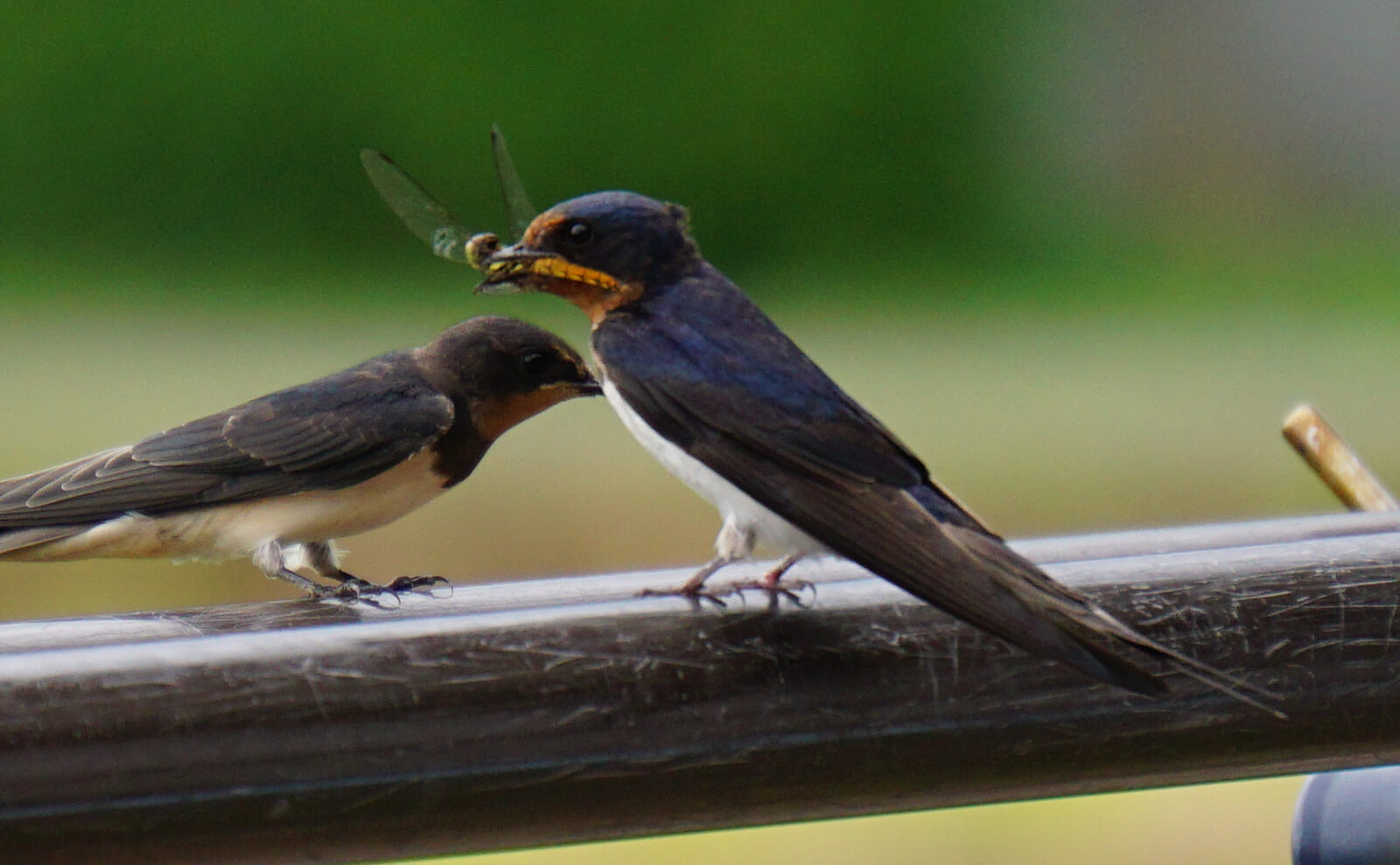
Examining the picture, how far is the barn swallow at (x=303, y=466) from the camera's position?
1562 millimetres

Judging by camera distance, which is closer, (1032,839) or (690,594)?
(690,594)

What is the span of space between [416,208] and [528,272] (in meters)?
0.25

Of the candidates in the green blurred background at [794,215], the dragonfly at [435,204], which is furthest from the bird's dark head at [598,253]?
the green blurred background at [794,215]

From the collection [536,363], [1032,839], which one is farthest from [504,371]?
[1032,839]

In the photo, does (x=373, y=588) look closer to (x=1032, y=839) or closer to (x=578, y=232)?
(x=578, y=232)

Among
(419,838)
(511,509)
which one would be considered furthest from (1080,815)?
(419,838)

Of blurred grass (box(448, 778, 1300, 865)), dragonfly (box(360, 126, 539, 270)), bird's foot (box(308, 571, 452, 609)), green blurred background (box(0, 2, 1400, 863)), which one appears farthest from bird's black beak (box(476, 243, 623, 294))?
green blurred background (box(0, 2, 1400, 863))

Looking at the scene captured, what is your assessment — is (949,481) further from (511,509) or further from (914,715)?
(914,715)

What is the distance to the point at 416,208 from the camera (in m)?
1.51

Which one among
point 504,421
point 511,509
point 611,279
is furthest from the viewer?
point 511,509

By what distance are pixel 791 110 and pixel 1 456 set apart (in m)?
3.29

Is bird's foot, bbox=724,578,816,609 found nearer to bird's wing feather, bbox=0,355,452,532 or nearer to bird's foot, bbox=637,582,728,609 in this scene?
bird's foot, bbox=637,582,728,609

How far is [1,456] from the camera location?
520 cm

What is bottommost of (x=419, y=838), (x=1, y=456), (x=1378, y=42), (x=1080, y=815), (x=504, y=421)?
(x=1080, y=815)
